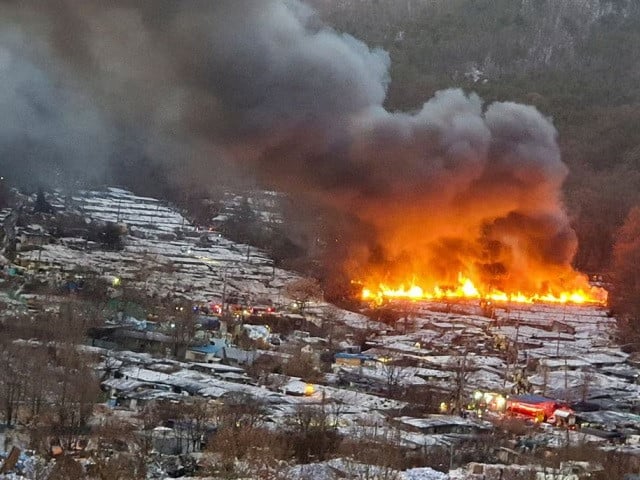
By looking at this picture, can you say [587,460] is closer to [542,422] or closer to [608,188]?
[542,422]

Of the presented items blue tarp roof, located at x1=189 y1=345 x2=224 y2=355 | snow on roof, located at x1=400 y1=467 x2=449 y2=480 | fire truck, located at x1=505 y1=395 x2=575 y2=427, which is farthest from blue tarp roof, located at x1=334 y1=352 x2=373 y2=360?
snow on roof, located at x1=400 y1=467 x2=449 y2=480

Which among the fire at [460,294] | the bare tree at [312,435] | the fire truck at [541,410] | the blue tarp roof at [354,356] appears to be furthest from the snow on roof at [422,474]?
the fire at [460,294]

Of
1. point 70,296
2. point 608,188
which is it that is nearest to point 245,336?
point 70,296

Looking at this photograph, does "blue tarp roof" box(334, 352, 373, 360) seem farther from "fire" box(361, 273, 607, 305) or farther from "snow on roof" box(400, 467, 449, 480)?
"snow on roof" box(400, 467, 449, 480)

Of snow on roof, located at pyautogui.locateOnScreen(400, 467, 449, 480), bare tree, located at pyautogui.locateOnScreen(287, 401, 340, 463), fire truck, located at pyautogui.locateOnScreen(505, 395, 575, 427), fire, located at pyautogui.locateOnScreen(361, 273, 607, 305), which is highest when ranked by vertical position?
fire, located at pyautogui.locateOnScreen(361, 273, 607, 305)

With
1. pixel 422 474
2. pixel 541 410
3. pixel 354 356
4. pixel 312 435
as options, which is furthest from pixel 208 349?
pixel 422 474

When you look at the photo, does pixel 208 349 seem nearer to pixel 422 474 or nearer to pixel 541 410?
pixel 541 410
